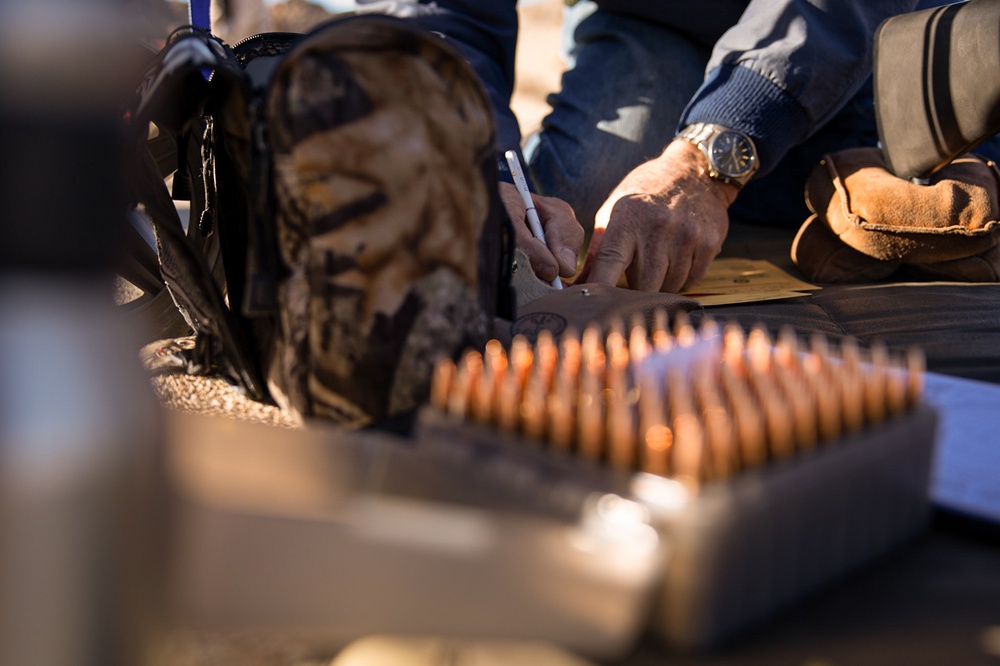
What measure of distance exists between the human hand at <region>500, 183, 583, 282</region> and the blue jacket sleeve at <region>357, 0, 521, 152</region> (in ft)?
1.41

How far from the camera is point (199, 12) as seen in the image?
Answer: 2.86 feet

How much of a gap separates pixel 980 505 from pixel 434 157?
374mm

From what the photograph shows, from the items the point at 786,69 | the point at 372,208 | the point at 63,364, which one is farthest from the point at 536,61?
the point at 63,364

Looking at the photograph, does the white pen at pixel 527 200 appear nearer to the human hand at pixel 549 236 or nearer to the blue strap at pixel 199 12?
the human hand at pixel 549 236

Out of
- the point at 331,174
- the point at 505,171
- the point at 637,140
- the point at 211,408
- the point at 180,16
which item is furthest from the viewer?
the point at 180,16

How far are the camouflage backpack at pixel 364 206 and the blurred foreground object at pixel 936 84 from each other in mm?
680

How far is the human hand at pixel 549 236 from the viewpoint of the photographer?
912mm

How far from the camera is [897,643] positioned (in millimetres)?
373

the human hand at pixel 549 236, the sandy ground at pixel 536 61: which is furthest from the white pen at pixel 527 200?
the sandy ground at pixel 536 61

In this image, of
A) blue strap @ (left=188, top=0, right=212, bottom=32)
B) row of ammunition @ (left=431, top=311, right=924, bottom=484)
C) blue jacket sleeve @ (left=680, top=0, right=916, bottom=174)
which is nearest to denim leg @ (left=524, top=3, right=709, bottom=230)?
blue jacket sleeve @ (left=680, top=0, right=916, bottom=174)

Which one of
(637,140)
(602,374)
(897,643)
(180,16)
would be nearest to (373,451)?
(602,374)

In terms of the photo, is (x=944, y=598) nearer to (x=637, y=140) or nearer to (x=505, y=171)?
(x=505, y=171)

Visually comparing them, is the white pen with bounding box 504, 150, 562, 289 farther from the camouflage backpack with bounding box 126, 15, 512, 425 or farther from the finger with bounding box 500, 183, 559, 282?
the camouflage backpack with bounding box 126, 15, 512, 425

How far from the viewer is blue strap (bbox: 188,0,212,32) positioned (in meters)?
0.86
